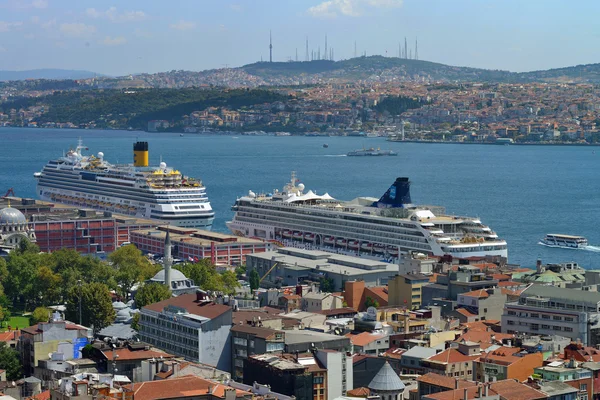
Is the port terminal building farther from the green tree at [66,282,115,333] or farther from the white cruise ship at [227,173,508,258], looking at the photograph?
the green tree at [66,282,115,333]

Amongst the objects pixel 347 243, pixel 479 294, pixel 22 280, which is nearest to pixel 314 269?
pixel 479 294

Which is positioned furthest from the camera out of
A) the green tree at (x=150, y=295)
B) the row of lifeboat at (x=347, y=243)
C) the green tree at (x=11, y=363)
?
the row of lifeboat at (x=347, y=243)

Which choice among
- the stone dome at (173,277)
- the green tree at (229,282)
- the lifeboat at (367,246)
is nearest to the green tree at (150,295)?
the stone dome at (173,277)

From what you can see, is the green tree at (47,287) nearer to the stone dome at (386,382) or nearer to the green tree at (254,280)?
the green tree at (254,280)

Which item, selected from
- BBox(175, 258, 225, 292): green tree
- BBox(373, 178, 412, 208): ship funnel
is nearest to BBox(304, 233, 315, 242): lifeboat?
BBox(373, 178, 412, 208): ship funnel

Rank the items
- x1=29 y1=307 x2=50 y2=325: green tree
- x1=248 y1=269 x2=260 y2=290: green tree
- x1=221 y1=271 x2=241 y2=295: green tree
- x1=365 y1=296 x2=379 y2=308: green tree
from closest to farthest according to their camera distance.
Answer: x1=29 y1=307 x2=50 y2=325: green tree → x1=365 y1=296 x2=379 y2=308: green tree → x1=221 y1=271 x2=241 y2=295: green tree → x1=248 y1=269 x2=260 y2=290: green tree

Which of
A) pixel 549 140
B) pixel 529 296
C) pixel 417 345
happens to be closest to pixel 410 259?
pixel 529 296

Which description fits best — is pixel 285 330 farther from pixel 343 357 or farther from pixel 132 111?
pixel 132 111
